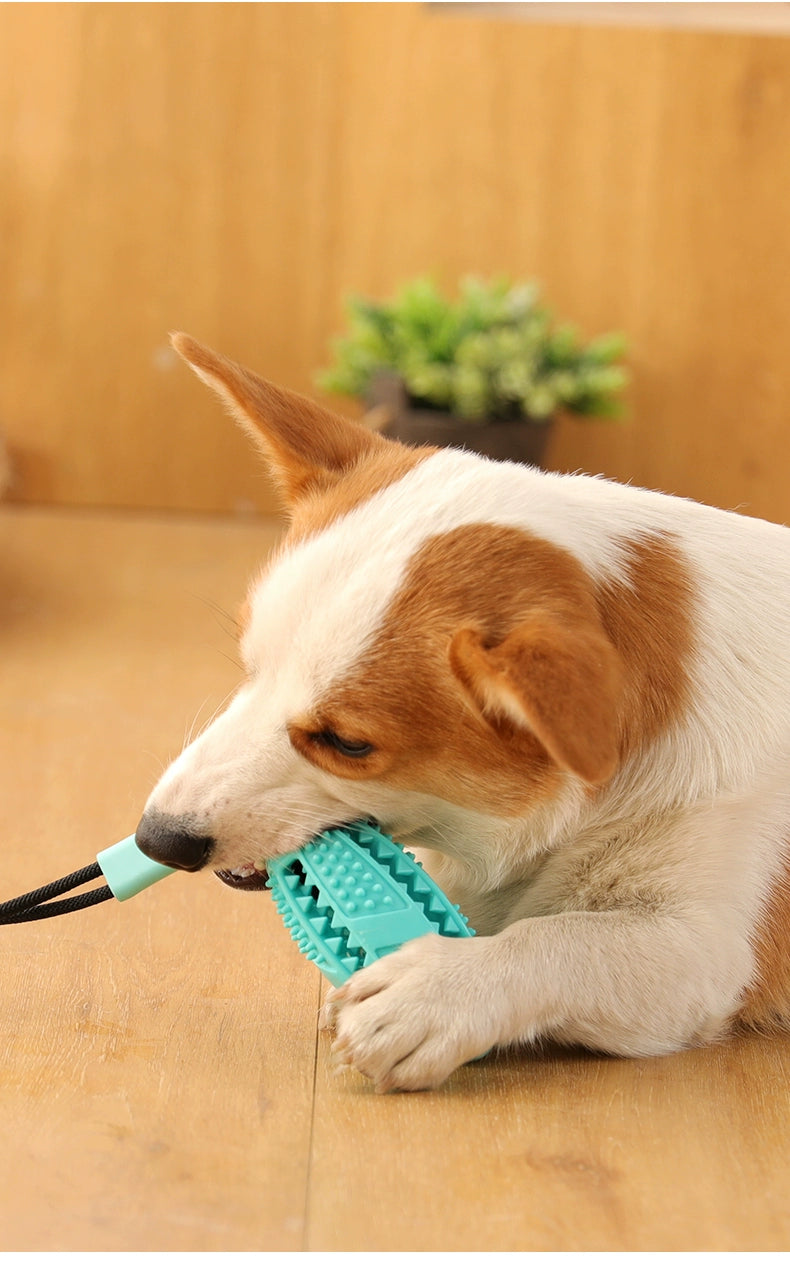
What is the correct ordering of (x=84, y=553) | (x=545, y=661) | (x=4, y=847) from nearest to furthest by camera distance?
(x=545, y=661)
(x=4, y=847)
(x=84, y=553)

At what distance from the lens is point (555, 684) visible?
3.72 ft

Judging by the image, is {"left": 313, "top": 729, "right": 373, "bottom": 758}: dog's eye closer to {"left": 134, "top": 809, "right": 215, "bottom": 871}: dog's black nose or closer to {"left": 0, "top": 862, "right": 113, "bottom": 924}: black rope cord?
{"left": 134, "top": 809, "right": 215, "bottom": 871}: dog's black nose

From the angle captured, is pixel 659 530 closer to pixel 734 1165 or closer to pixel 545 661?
pixel 545 661

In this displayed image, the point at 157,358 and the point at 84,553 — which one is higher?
the point at 157,358

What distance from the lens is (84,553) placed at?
3342 millimetres

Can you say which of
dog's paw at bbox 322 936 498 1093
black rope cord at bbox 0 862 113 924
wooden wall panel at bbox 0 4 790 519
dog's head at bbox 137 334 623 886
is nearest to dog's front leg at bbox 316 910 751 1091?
dog's paw at bbox 322 936 498 1093

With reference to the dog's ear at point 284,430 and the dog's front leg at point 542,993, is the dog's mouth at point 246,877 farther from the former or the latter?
the dog's ear at point 284,430

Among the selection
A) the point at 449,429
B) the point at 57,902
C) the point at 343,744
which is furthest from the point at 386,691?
the point at 449,429

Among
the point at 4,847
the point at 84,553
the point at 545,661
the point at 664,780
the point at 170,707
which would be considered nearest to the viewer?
the point at 545,661

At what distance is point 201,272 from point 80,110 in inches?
19.5

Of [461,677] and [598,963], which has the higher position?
[461,677]

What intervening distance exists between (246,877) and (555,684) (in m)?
0.41

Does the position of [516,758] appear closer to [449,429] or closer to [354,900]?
[354,900]

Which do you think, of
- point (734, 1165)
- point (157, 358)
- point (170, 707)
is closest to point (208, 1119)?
point (734, 1165)
